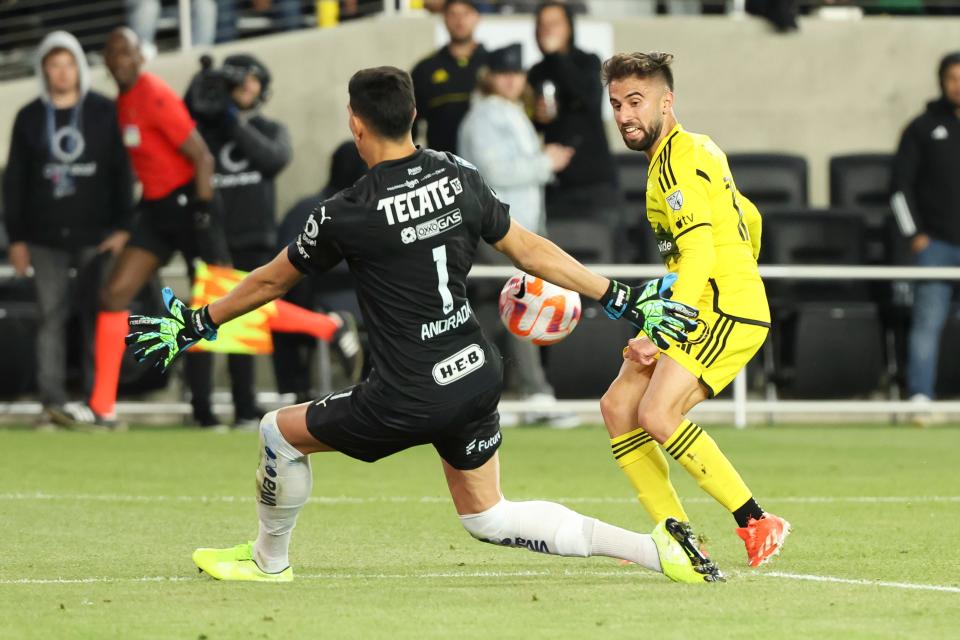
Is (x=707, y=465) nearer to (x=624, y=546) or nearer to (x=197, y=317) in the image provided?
(x=624, y=546)

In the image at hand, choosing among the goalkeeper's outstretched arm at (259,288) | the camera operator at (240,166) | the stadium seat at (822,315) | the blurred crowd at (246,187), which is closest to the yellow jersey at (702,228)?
the goalkeeper's outstretched arm at (259,288)

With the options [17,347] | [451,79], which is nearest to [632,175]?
[451,79]

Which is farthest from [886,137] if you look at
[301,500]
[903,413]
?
[301,500]

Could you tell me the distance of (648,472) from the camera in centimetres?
752

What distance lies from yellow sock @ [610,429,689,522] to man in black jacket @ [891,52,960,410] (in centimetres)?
720

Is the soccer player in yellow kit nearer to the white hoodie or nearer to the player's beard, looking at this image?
the player's beard

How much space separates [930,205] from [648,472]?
7.69 metres

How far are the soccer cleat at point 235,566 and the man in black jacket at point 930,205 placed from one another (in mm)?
8431

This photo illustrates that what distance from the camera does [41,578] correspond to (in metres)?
6.90

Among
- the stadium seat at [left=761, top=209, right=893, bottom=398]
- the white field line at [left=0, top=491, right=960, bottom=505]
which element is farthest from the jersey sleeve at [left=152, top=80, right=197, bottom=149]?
the stadium seat at [left=761, top=209, right=893, bottom=398]

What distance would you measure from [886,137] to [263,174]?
6.70 m

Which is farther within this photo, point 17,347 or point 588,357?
point 17,347

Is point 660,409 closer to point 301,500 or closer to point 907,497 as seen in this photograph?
point 301,500

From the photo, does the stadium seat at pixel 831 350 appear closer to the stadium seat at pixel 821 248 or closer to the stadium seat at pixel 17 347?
the stadium seat at pixel 821 248
